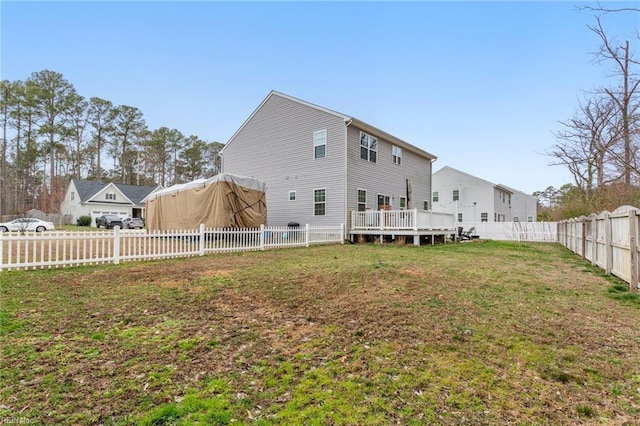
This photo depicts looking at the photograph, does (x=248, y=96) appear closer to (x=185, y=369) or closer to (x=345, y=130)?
(x=345, y=130)

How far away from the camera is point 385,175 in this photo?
56.0ft

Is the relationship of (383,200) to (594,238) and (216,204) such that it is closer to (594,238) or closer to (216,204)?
(216,204)

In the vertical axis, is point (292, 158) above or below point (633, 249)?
above

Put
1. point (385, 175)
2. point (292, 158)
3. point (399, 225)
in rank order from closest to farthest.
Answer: point (399, 225), point (292, 158), point (385, 175)

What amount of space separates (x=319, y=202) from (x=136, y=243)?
8.12 m

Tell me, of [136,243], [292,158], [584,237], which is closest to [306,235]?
[292,158]

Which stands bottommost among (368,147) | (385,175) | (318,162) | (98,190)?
(385,175)

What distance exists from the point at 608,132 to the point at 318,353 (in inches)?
629

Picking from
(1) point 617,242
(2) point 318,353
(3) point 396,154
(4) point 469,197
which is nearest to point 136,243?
(2) point 318,353

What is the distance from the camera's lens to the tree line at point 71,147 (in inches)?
1257

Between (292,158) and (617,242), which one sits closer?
(617,242)

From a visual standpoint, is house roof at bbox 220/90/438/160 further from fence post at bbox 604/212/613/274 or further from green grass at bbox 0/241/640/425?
green grass at bbox 0/241/640/425

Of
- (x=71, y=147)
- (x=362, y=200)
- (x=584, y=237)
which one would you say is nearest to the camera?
(x=584, y=237)

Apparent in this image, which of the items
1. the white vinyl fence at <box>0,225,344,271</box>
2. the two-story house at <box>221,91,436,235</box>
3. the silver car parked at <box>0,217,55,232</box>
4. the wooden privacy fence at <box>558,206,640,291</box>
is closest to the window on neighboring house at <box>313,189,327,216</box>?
the two-story house at <box>221,91,436,235</box>
